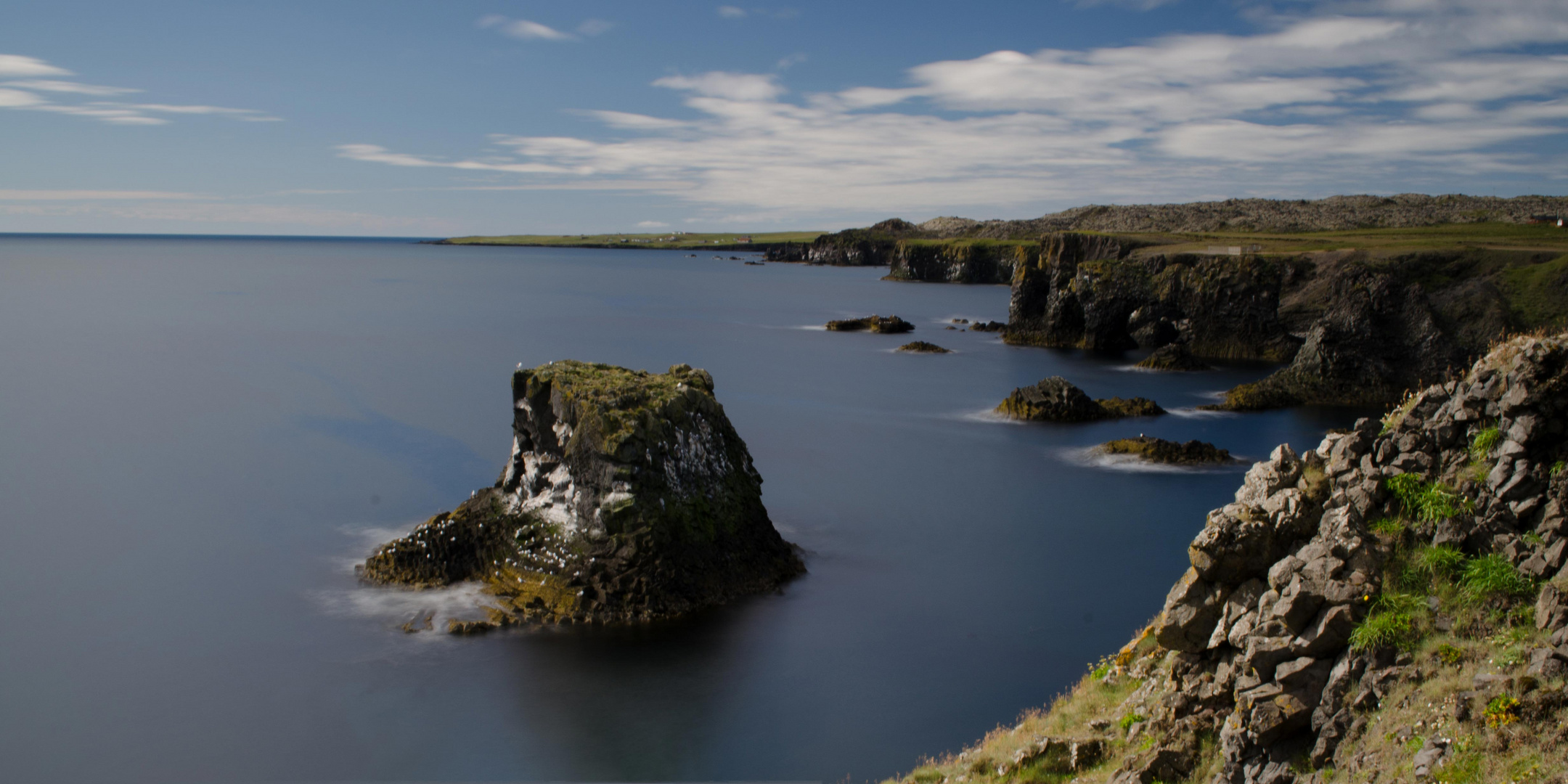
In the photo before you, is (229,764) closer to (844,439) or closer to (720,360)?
(844,439)

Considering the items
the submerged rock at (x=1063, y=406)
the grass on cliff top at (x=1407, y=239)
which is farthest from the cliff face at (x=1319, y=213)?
the submerged rock at (x=1063, y=406)

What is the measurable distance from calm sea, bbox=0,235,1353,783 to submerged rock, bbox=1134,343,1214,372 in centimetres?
199

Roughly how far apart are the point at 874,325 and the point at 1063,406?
157ft

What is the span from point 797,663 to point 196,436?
3529 centimetres

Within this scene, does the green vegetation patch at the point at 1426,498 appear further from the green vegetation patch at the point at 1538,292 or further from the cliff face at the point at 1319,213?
the cliff face at the point at 1319,213

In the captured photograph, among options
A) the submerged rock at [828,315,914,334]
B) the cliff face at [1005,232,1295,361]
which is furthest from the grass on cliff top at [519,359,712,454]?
the submerged rock at [828,315,914,334]

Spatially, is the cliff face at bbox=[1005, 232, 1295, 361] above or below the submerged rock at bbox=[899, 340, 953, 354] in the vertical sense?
above

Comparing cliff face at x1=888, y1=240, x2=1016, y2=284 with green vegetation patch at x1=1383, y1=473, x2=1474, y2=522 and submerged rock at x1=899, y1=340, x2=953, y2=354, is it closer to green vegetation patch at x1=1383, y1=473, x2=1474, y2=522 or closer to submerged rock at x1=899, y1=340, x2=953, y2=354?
submerged rock at x1=899, y1=340, x2=953, y2=354

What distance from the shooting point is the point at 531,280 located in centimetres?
17850

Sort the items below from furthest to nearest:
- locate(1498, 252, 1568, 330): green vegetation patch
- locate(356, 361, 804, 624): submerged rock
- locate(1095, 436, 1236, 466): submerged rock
A: locate(1498, 252, 1568, 330): green vegetation patch → locate(1095, 436, 1236, 466): submerged rock → locate(356, 361, 804, 624): submerged rock

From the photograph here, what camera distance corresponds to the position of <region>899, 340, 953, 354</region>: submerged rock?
7594 centimetres

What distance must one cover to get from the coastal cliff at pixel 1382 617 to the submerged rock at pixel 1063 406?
33006 millimetres

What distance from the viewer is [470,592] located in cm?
2408

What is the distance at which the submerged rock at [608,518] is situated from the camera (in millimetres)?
22938
